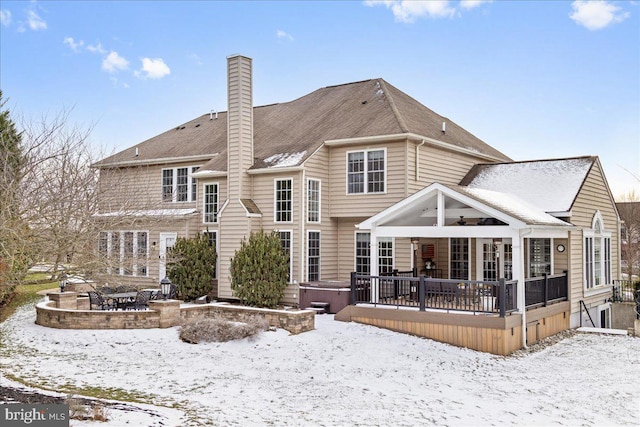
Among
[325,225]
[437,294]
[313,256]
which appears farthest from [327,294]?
[437,294]

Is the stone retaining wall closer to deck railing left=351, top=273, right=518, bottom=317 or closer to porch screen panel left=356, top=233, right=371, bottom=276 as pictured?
deck railing left=351, top=273, right=518, bottom=317

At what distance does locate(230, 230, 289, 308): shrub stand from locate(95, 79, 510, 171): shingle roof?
113 inches

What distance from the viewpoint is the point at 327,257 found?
67.1 ft

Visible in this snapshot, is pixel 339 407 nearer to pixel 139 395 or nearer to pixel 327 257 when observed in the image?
pixel 139 395

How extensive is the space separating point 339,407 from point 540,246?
37.2ft

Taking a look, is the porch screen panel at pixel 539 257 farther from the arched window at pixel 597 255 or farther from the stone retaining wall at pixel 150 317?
the stone retaining wall at pixel 150 317

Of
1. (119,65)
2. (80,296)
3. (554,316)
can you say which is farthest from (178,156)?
(554,316)

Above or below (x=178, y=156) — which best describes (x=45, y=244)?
below

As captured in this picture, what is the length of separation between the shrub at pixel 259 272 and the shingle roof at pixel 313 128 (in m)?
2.88

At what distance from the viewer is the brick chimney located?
20438 millimetres

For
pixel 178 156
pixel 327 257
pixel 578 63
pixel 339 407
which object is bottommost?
pixel 339 407

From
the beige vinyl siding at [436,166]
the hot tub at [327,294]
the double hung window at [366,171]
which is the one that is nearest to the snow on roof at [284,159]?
the double hung window at [366,171]

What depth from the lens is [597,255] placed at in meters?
20.7

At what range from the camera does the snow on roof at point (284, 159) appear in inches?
778
